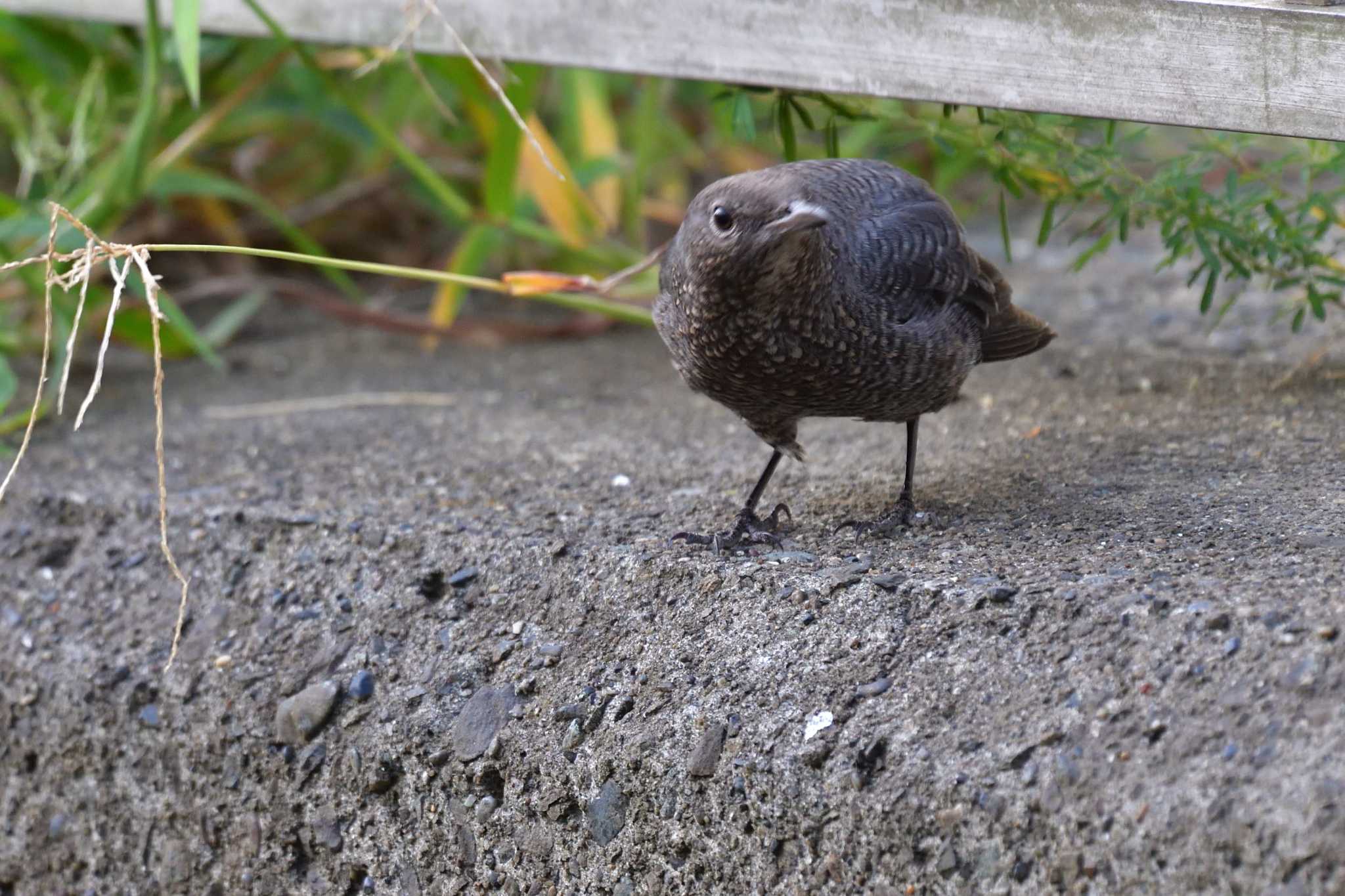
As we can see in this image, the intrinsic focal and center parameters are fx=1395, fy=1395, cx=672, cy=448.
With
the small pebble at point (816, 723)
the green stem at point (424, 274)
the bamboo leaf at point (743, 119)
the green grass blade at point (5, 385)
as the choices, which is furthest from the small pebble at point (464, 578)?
the green grass blade at point (5, 385)

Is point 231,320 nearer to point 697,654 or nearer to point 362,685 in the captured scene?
point 362,685

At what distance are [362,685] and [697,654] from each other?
25.4 inches

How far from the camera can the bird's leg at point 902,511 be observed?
8.20 ft

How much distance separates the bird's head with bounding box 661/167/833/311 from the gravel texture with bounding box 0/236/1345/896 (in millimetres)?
470

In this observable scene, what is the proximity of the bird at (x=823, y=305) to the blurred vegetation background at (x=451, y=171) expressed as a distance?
0.29 metres

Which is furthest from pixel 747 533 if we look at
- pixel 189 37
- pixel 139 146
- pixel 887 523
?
pixel 139 146

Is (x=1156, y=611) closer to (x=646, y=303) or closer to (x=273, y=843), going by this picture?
(x=273, y=843)

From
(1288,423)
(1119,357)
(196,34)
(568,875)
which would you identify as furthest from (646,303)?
(568,875)

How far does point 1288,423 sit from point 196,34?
2366 mm

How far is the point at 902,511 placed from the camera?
2.55 m

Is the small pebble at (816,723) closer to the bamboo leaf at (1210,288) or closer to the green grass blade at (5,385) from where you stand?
the bamboo leaf at (1210,288)

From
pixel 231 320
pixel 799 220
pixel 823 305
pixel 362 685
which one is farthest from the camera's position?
pixel 231 320

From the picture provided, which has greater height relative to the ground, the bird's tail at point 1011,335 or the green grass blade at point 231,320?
the bird's tail at point 1011,335

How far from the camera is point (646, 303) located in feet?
13.6
